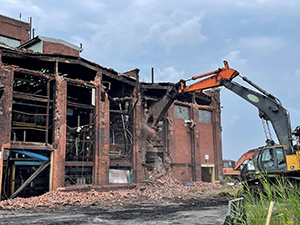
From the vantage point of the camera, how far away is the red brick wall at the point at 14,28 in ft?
104

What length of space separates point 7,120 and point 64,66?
534 cm

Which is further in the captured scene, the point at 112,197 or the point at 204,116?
the point at 204,116

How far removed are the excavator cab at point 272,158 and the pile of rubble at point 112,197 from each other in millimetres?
5043

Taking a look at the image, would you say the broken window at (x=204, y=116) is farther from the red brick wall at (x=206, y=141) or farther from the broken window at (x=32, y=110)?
the broken window at (x=32, y=110)

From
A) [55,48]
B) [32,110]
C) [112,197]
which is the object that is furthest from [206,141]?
[32,110]

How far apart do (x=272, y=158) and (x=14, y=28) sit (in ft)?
90.4

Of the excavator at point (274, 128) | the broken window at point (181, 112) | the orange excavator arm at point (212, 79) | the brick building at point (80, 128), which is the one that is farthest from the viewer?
the broken window at point (181, 112)

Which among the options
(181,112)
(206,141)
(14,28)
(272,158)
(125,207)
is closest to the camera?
(125,207)

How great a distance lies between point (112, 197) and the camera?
1844cm

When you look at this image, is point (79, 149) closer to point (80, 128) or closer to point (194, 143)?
point (80, 128)

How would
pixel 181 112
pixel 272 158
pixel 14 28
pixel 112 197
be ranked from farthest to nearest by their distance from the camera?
pixel 14 28
pixel 181 112
pixel 112 197
pixel 272 158

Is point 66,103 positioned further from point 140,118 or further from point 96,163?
point 140,118

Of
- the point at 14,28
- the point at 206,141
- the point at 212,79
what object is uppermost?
the point at 14,28

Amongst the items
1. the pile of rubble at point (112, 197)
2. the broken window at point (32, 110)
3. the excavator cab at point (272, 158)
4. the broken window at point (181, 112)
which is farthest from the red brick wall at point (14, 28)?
the excavator cab at point (272, 158)
